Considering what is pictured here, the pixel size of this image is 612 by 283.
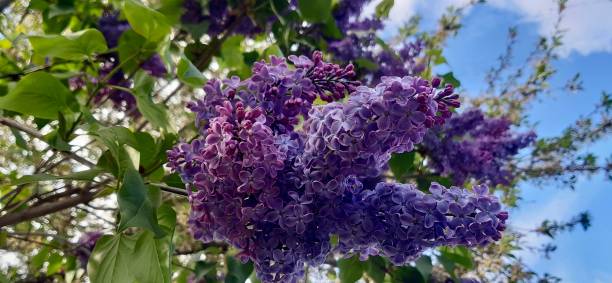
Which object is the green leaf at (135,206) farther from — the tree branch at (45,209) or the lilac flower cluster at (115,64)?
the lilac flower cluster at (115,64)

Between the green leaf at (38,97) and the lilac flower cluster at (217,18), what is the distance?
1.99ft

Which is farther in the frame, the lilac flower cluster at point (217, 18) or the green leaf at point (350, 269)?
the lilac flower cluster at point (217, 18)

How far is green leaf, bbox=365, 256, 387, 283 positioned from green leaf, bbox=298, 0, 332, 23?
62cm

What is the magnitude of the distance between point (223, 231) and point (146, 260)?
164 mm

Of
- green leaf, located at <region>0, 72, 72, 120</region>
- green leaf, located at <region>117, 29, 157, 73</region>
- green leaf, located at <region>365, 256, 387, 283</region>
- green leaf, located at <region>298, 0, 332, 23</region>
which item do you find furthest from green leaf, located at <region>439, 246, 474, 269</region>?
green leaf, located at <region>0, 72, 72, 120</region>

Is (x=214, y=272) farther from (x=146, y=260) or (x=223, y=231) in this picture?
(x=223, y=231)

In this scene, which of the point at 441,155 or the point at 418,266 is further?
the point at 441,155

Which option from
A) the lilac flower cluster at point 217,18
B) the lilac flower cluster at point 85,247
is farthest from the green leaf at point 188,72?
the lilac flower cluster at point 85,247

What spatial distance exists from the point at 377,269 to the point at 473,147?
524 millimetres

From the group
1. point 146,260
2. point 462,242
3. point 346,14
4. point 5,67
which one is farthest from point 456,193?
point 5,67

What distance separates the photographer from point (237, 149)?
2.12ft

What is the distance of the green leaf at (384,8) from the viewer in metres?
1.73

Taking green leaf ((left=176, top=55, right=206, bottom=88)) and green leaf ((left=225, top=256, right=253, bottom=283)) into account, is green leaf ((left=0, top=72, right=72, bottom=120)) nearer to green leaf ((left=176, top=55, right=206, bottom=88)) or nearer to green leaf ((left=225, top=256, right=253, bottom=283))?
green leaf ((left=176, top=55, right=206, bottom=88))

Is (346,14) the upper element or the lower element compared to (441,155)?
upper
